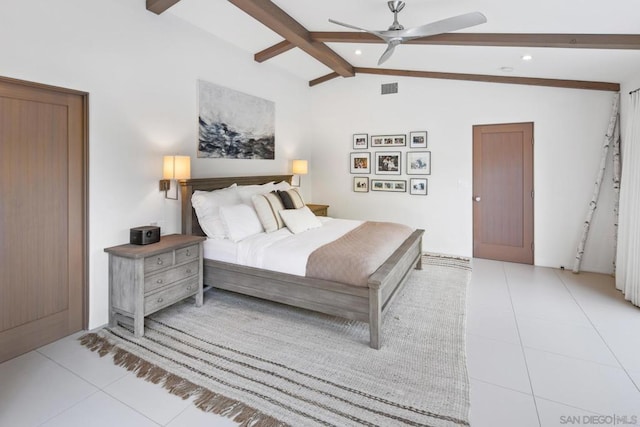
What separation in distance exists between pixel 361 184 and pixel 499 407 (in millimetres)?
4648

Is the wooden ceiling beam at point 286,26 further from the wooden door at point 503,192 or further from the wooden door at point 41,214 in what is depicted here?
the wooden door at point 503,192

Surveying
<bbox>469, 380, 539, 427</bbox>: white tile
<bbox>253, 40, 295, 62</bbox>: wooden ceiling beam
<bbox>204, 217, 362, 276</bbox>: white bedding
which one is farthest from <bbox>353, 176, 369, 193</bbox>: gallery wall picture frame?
<bbox>469, 380, 539, 427</bbox>: white tile

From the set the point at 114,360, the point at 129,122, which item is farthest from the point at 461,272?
the point at 129,122

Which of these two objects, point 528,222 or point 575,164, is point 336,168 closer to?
point 528,222

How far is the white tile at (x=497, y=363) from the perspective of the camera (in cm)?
229

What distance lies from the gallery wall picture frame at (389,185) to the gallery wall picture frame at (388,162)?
0.48 feet

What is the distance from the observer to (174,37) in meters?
3.71

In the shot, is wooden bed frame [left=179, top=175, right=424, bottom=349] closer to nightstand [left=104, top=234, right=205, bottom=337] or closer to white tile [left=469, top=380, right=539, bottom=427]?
nightstand [left=104, top=234, right=205, bottom=337]

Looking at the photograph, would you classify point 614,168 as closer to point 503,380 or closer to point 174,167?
point 503,380

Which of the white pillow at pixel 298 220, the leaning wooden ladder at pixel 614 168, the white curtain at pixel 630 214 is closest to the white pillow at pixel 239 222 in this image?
the white pillow at pixel 298 220

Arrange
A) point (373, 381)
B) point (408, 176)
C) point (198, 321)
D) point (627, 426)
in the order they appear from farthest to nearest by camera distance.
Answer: point (408, 176)
point (198, 321)
point (373, 381)
point (627, 426)

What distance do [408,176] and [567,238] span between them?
250 centimetres

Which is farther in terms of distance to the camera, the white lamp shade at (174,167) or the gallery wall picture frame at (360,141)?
the gallery wall picture frame at (360,141)

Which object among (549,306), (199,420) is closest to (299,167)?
(549,306)
